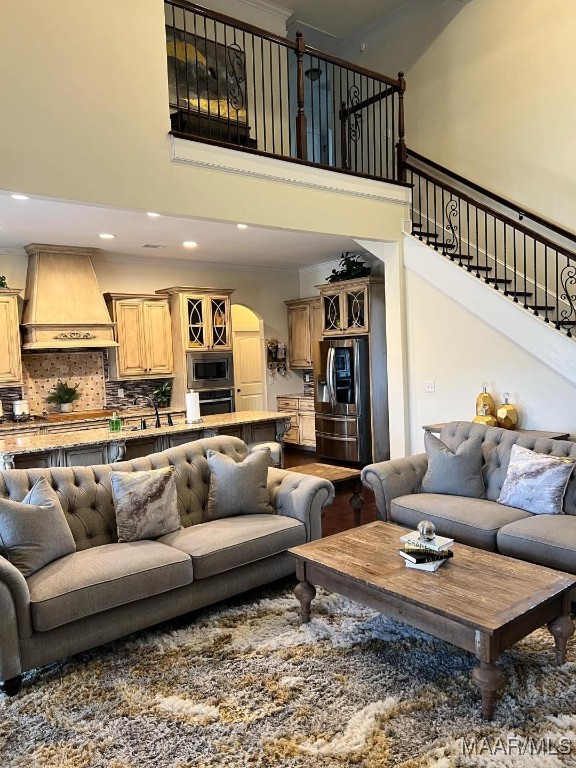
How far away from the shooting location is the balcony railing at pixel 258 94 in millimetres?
5258

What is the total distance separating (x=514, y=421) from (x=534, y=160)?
281 centimetres

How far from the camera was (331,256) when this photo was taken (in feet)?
27.5

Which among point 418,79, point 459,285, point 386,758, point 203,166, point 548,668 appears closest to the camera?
point 386,758

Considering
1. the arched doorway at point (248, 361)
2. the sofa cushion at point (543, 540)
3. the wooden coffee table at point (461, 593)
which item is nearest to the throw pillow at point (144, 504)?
the wooden coffee table at point (461, 593)

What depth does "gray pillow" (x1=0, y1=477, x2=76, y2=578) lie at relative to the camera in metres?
2.94

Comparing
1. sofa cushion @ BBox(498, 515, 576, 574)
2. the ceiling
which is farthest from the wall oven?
sofa cushion @ BBox(498, 515, 576, 574)

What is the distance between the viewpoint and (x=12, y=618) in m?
2.62

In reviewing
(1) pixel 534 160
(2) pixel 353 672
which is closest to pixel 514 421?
(1) pixel 534 160

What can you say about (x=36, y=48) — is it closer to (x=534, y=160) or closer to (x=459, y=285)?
(x=459, y=285)

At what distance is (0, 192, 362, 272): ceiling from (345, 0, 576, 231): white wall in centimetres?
175

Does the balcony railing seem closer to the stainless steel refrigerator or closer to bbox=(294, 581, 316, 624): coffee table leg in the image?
the stainless steel refrigerator

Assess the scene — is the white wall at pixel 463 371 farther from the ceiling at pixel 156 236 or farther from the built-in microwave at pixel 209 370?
the built-in microwave at pixel 209 370

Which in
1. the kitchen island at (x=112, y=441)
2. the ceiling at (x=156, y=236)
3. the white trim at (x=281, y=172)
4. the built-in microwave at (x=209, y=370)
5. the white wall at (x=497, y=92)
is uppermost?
the white wall at (x=497, y=92)

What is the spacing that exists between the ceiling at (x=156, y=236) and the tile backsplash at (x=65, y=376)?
136 cm
